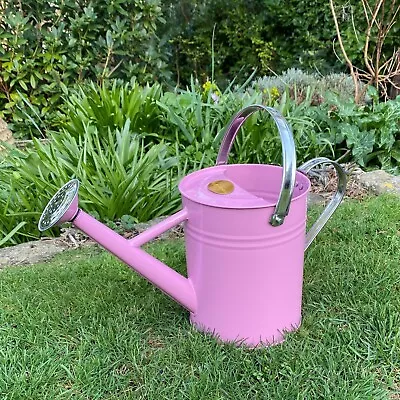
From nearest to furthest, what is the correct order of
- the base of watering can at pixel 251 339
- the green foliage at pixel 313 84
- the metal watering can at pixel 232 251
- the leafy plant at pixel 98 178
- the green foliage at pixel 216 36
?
1. the metal watering can at pixel 232 251
2. the base of watering can at pixel 251 339
3. the leafy plant at pixel 98 178
4. the green foliage at pixel 313 84
5. the green foliage at pixel 216 36

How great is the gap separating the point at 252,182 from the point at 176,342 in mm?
576

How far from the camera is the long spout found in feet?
4.89

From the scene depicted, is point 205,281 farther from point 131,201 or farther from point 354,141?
point 354,141

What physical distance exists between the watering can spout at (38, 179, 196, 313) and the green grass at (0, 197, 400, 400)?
0.21 metres

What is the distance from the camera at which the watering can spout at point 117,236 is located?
4.74ft

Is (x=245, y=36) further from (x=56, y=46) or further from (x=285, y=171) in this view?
(x=285, y=171)

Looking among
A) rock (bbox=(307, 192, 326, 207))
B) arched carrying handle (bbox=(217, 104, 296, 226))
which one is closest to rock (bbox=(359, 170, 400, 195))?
rock (bbox=(307, 192, 326, 207))

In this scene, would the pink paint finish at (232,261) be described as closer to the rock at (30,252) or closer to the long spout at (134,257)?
the long spout at (134,257)

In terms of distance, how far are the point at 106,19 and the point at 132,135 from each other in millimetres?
2071

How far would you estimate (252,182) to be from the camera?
177 cm

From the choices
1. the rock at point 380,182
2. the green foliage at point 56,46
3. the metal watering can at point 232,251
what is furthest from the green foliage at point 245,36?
the metal watering can at point 232,251

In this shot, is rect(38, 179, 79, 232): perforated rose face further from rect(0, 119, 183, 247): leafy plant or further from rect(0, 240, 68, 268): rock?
rect(0, 119, 183, 247): leafy plant

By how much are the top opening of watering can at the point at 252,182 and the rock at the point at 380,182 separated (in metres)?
1.33

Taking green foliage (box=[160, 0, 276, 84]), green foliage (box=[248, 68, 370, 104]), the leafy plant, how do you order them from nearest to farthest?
the leafy plant
green foliage (box=[248, 68, 370, 104])
green foliage (box=[160, 0, 276, 84])
